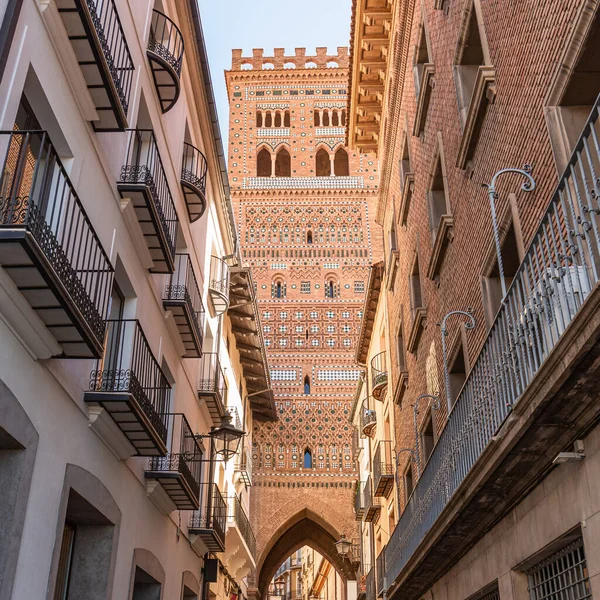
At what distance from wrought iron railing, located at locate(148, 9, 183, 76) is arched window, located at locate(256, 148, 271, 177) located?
32.2 m

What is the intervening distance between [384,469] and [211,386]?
22.9 ft

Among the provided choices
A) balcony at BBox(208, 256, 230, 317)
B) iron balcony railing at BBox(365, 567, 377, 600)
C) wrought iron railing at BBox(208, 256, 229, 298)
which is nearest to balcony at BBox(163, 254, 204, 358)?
balcony at BBox(208, 256, 230, 317)

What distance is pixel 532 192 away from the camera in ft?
26.5

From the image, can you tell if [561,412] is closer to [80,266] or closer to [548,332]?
[548,332]

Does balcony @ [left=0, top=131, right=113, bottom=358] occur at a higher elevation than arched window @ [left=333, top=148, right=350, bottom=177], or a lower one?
lower

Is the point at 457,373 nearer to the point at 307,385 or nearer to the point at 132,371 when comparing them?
the point at 132,371

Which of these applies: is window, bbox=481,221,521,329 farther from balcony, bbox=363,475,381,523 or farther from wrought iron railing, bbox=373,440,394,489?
balcony, bbox=363,475,381,523

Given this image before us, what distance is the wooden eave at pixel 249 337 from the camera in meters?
22.7

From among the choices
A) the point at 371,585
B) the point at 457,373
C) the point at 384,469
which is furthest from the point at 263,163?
the point at 457,373

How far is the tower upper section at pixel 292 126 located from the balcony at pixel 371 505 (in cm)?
2045

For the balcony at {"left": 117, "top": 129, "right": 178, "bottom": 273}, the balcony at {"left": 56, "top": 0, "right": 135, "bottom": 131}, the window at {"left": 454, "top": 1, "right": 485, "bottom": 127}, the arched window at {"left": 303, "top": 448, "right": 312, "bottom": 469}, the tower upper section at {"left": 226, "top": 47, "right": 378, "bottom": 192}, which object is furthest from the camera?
the tower upper section at {"left": 226, "top": 47, "right": 378, "bottom": 192}

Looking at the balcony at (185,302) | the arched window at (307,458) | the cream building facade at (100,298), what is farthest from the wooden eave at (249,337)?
the balcony at (185,302)

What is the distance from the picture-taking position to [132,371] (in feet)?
30.4

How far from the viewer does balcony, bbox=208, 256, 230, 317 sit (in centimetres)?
1809
